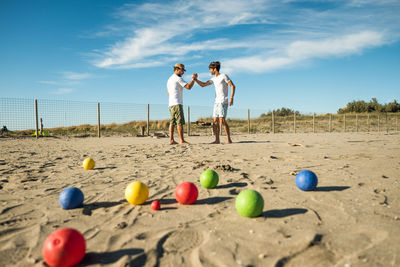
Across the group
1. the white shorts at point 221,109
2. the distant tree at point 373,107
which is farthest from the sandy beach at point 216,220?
the distant tree at point 373,107

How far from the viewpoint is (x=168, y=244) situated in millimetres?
1931

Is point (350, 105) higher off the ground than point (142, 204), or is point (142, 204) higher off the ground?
point (350, 105)

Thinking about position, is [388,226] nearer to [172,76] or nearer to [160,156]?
[160,156]

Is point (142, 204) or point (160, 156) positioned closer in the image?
point (142, 204)

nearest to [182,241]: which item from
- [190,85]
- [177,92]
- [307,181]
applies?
[307,181]

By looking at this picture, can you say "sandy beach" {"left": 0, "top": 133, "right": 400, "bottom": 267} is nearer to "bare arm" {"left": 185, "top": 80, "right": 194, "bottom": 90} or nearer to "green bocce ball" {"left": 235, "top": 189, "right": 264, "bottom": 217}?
"green bocce ball" {"left": 235, "top": 189, "right": 264, "bottom": 217}

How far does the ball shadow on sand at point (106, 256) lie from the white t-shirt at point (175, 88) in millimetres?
5890

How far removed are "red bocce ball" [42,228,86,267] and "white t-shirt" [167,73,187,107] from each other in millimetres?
5991

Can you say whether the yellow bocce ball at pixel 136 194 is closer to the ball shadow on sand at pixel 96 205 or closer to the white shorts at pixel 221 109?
the ball shadow on sand at pixel 96 205

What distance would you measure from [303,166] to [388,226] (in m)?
2.47

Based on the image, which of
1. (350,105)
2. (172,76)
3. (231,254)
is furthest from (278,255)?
(350,105)

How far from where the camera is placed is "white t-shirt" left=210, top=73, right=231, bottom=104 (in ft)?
24.2

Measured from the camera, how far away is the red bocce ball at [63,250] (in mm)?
1598

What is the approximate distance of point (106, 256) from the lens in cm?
176
